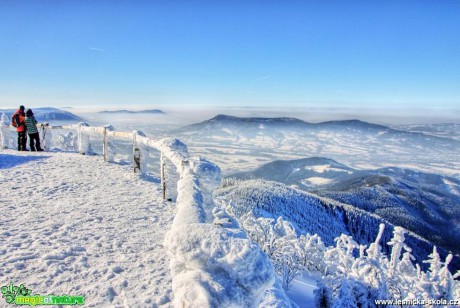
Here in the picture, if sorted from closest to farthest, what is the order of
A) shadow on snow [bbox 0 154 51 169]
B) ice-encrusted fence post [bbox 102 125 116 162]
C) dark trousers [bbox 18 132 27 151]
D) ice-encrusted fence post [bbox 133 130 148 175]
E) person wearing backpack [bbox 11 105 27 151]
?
ice-encrusted fence post [bbox 133 130 148 175], shadow on snow [bbox 0 154 51 169], ice-encrusted fence post [bbox 102 125 116 162], person wearing backpack [bbox 11 105 27 151], dark trousers [bbox 18 132 27 151]

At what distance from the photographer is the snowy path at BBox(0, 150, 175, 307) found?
349cm

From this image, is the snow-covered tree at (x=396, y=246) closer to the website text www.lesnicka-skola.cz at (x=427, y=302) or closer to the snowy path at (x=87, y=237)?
the website text www.lesnicka-skola.cz at (x=427, y=302)

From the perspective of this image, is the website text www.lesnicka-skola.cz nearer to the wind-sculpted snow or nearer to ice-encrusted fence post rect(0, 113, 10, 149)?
the wind-sculpted snow

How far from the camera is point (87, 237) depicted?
4.82 m

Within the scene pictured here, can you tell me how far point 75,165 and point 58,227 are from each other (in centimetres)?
618

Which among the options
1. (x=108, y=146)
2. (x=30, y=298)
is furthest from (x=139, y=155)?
(x=30, y=298)

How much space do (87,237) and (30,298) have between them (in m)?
1.64

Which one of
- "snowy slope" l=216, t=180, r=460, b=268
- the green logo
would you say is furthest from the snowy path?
"snowy slope" l=216, t=180, r=460, b=268

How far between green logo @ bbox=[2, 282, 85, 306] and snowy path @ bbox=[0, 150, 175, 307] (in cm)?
7

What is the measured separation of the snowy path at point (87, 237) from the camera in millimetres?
3490

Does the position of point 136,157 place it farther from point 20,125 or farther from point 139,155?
point 20,125

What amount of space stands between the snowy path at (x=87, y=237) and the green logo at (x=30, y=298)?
0.07m

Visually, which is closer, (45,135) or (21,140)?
(21,140)

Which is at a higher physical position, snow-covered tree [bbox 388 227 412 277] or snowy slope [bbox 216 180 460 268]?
snow-covered tree [bbox 388 227 412 277]
